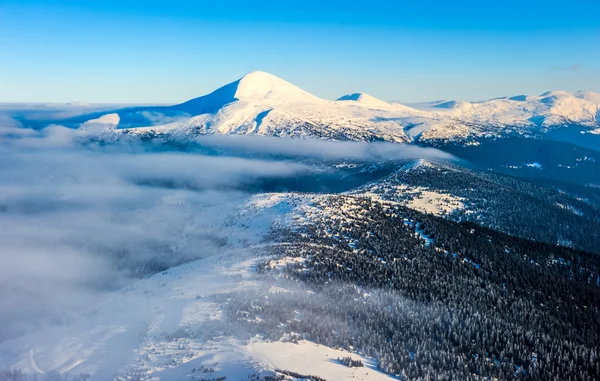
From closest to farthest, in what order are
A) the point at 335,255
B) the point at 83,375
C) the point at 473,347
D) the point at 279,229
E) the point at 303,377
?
the point at 303,377
the point at 83,375
the point at 473,347
the point at 335,255
the point at 279,229

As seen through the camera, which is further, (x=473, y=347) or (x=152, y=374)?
(x=473, y=347)

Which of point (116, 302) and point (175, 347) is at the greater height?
→ point (175, 347)

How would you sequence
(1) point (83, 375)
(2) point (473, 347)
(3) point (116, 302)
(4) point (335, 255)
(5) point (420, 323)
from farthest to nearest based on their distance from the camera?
1. (4) point (335, 255)
2. (3) point (116, 302)
3. (5) point (420, 323)
4. (2) point (473, 347)
5. (1) point (83, 375)

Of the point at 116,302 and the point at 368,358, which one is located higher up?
the point at 368,358

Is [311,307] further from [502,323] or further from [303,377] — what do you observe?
[502,323]

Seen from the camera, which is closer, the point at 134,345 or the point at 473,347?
the point at 134,345

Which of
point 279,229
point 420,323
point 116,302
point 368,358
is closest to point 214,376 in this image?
point 368,358

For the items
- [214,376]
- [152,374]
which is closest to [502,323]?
[214,376]

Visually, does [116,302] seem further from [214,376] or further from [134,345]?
[214,376]

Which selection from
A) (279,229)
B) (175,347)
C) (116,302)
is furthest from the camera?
(279,229)
